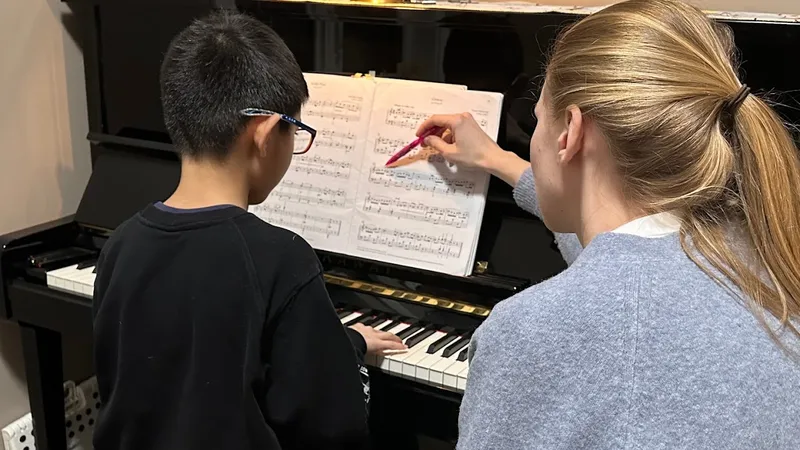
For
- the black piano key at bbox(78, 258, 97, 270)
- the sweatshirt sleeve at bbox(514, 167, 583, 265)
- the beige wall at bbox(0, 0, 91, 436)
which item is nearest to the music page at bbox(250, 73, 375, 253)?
the sweatshirt sleeve at bbox(514, 167, 583, 265)

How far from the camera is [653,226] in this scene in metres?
0.82

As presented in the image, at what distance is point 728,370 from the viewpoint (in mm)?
720

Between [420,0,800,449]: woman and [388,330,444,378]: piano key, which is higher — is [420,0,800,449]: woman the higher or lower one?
the higher one

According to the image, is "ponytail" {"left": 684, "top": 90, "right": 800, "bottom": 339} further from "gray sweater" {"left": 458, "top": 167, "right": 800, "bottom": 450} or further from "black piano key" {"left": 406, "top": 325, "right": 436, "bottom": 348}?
"black piano key" {"left": 406, "top": 325, "right": 436, "bottom": 348}

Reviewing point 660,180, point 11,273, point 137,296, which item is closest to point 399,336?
point 137,296

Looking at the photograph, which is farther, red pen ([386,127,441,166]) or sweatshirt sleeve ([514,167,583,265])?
red pen ([386,127,441,166])

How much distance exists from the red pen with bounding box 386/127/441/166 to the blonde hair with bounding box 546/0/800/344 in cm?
68

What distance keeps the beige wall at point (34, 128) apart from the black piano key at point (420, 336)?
4.01 feet

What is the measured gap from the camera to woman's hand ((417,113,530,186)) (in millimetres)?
1459

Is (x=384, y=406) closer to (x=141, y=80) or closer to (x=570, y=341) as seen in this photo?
(x=570, y=341)

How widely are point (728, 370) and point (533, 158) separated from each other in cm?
37

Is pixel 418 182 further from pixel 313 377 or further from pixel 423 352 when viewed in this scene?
pixel 313 377

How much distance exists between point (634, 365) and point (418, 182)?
0.89m

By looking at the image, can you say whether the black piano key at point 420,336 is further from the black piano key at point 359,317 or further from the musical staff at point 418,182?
the musical staff at point 418,182
